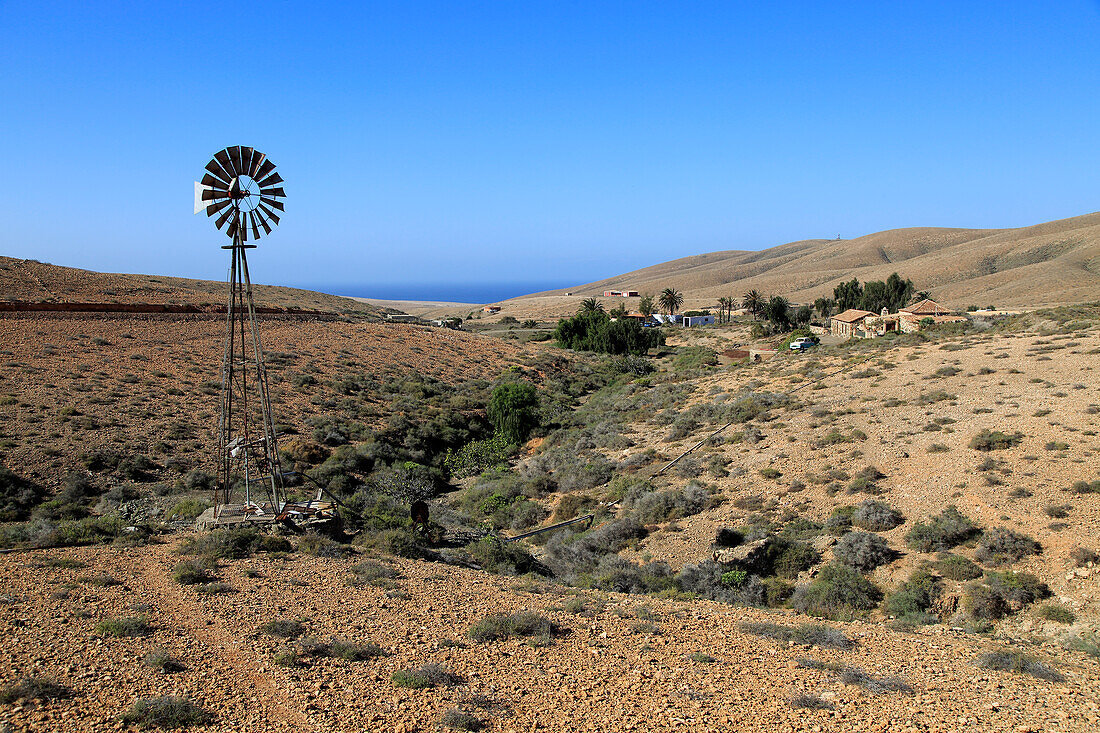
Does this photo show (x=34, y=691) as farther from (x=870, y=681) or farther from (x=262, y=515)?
(x=870, y=681)

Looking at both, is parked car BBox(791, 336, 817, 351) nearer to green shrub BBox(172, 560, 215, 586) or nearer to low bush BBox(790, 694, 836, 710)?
low bush BBox(790, 694, 836, 710)

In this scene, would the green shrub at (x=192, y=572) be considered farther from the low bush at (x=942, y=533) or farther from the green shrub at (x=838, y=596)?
the low bush at (x=942, y=533)

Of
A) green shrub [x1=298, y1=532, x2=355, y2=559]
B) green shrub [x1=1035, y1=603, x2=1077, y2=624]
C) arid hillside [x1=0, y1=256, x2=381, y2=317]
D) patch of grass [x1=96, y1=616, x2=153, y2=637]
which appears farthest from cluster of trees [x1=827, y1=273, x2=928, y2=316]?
patch of grass [x1=96, y1=616, x2=153, y2=637]

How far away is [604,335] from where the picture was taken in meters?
61.0

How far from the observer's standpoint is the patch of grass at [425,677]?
779cm

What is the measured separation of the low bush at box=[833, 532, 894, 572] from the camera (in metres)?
13.7

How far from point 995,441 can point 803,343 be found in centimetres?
3435

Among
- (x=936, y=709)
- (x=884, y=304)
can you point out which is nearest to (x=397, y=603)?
(x=936, y=709)

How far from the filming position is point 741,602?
12789mm

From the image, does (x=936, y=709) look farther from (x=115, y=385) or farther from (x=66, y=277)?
(x=66, y=277)

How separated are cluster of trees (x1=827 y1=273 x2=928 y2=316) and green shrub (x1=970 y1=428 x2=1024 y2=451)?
194 ft

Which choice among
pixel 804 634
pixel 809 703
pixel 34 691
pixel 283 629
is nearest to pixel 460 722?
pixel 283 629

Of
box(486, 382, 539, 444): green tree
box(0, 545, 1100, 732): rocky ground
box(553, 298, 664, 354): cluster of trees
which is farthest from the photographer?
box(553, 298, 664, 354): cluster of trees

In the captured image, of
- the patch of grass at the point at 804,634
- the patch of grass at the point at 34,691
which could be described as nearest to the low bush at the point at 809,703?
the patch of grass at the point at 804,634
